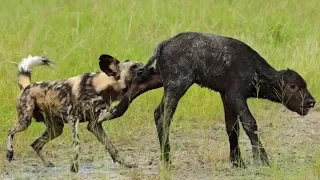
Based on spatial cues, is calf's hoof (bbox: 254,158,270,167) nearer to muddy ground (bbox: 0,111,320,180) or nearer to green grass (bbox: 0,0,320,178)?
muddy ground (bbox: 0,111,320,180)

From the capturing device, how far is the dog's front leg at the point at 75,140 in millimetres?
7070

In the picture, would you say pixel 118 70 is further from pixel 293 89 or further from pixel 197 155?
pixel 293 89

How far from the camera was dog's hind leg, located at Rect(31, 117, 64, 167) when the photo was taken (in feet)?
25.0

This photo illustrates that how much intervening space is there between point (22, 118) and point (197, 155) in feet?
5.01

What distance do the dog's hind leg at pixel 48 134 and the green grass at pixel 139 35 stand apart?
272mm

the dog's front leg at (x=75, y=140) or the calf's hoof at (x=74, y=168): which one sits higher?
the dog's front leg at (x=75, y=140)

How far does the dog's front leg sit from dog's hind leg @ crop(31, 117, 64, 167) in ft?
0.98

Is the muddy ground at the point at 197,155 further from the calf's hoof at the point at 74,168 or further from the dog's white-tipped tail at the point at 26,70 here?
the dog's white-tipped tail at the point at 26,70

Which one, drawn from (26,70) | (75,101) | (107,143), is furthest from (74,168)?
(26,70)

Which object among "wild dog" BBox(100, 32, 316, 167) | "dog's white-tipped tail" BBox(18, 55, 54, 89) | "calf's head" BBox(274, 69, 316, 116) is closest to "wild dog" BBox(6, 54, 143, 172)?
"dog's white-tipped tail" BBox(18, 55, 54, 89)

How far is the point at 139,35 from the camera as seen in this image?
440 inches

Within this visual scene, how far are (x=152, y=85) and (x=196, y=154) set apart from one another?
0.67 m

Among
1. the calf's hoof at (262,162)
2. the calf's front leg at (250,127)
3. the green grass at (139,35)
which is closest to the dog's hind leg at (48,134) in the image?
the green grass at (139,35)

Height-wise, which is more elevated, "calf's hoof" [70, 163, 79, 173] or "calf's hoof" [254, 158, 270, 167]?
"calf's hoof" [70, 163, 79, 173]
